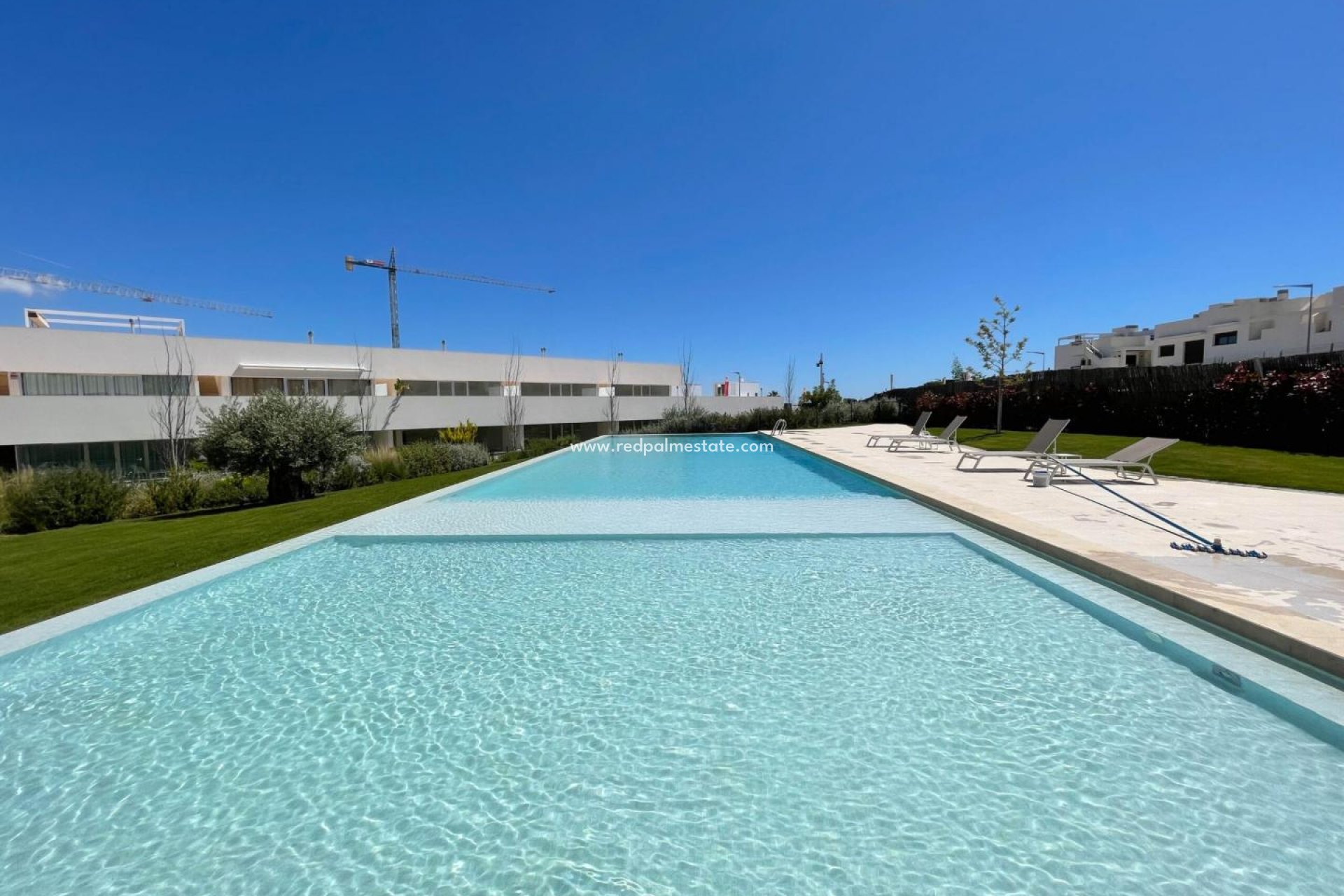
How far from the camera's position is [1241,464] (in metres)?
8.99

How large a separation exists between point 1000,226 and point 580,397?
2054cm

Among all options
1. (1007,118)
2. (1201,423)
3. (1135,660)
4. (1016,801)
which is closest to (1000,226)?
(1007,118)

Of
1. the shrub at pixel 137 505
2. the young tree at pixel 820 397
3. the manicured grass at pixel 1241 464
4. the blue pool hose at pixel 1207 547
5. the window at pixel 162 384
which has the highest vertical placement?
the window at pixel 162 384

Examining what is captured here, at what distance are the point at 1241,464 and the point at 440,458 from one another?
1635 centimetres

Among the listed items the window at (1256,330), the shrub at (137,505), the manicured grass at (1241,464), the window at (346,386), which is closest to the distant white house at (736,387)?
the window at (346,386)

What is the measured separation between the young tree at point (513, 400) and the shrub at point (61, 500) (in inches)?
676

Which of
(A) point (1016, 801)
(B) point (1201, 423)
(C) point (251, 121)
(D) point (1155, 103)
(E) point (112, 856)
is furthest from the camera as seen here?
(C) point (251, 121)

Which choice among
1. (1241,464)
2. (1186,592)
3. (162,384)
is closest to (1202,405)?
(1241,464)

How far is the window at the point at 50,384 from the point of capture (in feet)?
59.6

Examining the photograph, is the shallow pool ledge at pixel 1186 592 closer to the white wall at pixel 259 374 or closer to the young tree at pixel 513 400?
the white wall at pixel 259 374

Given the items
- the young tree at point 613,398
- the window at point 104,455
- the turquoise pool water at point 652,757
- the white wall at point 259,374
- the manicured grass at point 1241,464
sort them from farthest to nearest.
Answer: the young tree at point 613,398 < the window at point 104,455 < the white wall at point 259,374 < the manicured grass at point 1241,464 < the turquoise pool water at point 652,757

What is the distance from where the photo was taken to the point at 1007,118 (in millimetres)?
13391

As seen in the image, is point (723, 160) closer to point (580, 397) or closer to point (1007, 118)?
point (1007, 118)

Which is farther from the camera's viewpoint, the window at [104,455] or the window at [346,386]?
the window at [346,386]
